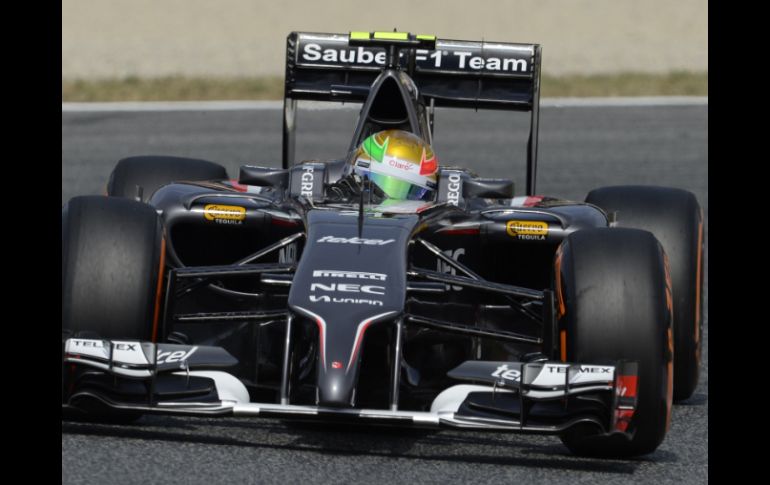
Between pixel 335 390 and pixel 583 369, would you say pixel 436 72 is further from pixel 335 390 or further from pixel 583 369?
pixel 335 390

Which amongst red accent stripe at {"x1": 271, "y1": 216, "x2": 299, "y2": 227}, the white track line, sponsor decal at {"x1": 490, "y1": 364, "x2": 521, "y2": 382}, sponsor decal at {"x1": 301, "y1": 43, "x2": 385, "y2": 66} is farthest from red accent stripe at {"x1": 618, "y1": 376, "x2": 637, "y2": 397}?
the white track line

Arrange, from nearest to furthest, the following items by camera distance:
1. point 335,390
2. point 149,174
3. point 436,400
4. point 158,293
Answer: point 335,390 → point 436,400 → point 158,293 → point 149,174

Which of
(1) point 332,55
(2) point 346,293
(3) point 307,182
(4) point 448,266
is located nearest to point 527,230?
(4) point 448,266

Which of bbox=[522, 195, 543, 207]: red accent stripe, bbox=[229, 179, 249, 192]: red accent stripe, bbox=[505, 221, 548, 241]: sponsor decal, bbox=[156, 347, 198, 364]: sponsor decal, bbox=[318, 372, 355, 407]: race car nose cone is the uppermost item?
bbox=[229, 179, 249, 192]: red accent stripe

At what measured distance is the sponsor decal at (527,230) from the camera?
727 cm

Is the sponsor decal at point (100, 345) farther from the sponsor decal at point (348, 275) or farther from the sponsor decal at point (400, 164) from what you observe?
the sponsor decal at point (400, 164)

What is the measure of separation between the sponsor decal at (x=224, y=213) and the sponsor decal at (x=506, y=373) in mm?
1860

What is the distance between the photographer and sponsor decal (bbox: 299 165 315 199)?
7.63 m

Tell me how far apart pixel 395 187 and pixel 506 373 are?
1881 mm

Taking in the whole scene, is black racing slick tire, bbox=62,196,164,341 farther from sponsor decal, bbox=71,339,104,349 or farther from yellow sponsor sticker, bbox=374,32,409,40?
yellow sponsor sticker, bbox=374,32,409,40

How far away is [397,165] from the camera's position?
7633 millimetres

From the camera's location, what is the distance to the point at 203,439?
6.17m

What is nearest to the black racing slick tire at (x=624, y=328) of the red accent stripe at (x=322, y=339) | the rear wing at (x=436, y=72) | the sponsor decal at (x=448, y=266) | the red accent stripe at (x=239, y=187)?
the red accent stripe at (x=322, y=339)

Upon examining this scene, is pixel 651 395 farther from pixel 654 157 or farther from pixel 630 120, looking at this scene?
pixel 630 120
